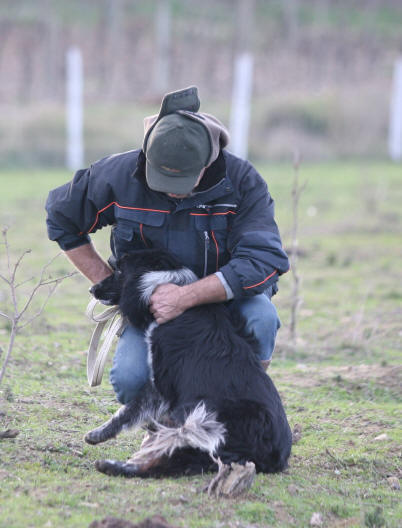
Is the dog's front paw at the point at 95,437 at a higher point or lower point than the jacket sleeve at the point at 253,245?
lower

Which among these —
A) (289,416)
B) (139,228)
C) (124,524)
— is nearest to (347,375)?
(289,416)

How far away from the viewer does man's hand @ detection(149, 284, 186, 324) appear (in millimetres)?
3863

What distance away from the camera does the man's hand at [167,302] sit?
3.86m

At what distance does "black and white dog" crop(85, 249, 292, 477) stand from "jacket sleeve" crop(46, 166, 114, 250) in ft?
1.00

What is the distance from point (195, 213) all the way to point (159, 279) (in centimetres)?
40

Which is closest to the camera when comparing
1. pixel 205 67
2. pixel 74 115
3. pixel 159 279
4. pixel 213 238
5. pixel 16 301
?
pixel 159 279

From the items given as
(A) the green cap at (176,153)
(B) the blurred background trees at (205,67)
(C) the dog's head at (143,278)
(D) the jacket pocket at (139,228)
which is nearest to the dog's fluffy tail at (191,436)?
(C) the dog's head at (143,278)

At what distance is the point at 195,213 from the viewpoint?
3992 millimetres

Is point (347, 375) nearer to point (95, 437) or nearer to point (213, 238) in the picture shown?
point (213, 238)

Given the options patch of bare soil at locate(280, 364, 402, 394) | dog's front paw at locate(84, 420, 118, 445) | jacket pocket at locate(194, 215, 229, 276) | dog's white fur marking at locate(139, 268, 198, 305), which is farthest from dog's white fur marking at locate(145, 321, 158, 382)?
patch of bare soil at locate(280, 364, 402, 394)

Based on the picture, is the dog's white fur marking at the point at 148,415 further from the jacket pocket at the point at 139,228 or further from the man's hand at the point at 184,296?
the jacket pocket at the point at 139,228

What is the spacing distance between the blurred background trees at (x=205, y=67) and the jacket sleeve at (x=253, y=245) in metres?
14.4

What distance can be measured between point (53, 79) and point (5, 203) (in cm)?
1465

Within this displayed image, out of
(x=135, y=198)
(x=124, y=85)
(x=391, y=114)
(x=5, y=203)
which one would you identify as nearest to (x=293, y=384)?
(x=135, y=198)
